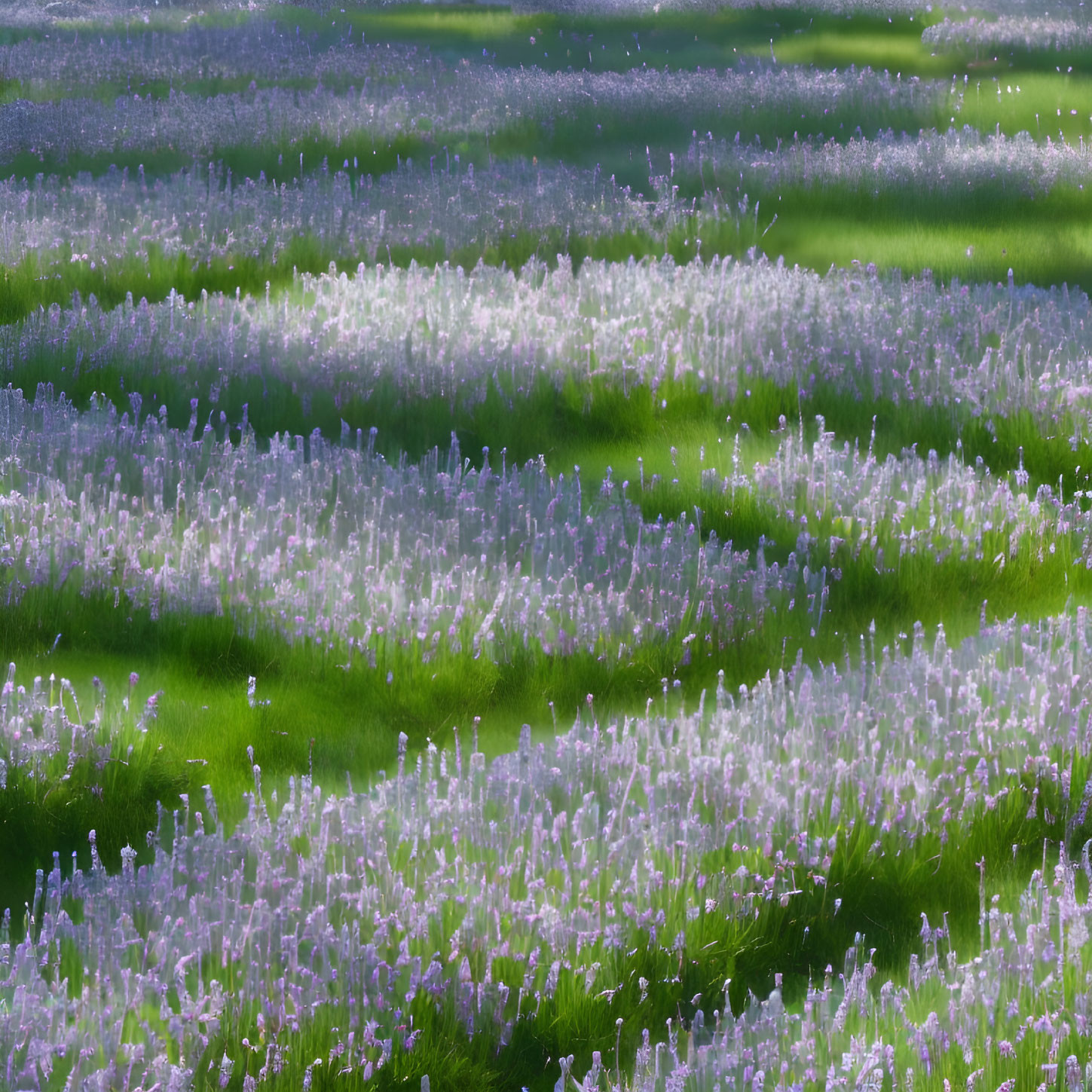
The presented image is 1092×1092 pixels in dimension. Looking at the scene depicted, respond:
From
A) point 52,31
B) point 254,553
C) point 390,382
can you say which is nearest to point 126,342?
point 390,382

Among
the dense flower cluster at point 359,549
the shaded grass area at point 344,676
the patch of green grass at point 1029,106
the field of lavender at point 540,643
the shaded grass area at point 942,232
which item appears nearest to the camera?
the field of lavender at point 540,643

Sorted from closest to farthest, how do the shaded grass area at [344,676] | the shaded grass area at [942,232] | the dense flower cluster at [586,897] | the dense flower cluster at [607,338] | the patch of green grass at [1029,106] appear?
the dense flower cluster at [586,897], the shaded grass area at [344,676], the dense flower cluster at [607,338], the shaded grass area at [942,232], the patch of green grass at [1029,106]

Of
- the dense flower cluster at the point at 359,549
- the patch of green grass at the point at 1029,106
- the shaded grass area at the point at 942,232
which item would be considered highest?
the patch of green grass at the point at 1029,106

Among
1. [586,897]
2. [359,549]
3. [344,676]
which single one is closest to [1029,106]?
[359,549]

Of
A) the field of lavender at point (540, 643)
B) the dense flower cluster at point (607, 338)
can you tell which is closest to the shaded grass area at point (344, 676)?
the field of lavender at point (540, 643)

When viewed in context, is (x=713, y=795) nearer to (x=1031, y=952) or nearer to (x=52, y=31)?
(x=1031, y=952)

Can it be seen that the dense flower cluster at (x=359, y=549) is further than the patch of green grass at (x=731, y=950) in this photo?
Yes

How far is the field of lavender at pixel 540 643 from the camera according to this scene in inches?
117

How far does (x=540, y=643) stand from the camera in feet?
16.0

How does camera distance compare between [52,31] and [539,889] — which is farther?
[52,31]

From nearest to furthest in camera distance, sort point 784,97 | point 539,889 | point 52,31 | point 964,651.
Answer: point 539,889, point 964,651, point 784,97, point 52,31

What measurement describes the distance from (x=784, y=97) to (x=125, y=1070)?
1403 centimetres

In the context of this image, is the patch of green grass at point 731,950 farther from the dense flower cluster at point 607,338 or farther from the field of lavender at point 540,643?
the dense flower cluster at point 607,338

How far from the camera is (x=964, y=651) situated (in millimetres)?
4336
